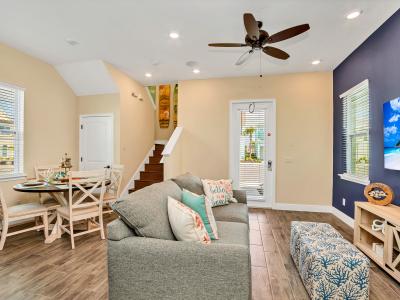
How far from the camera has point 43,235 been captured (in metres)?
3.21

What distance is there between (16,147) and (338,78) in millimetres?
6009

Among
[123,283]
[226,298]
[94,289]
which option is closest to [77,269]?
[94,289]

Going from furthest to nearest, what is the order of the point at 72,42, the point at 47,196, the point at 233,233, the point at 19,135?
the point at 47,196 < the point at 19,135 < the point at 72,42 < the point at 233,233

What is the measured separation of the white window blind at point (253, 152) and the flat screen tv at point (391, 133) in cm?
230

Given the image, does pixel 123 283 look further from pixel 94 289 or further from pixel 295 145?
pixel 295 145

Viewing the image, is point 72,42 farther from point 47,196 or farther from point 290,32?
point 290,32

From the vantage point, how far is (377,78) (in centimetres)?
300

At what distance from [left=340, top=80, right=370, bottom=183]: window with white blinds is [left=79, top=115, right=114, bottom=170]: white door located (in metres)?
4.62

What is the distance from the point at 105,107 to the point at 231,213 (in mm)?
3756

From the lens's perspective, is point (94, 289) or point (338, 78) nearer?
point (94, 289)

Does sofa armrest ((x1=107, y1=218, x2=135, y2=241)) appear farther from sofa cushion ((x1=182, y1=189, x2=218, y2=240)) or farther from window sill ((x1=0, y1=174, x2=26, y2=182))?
window sill ((x1=0, y1=174, x2=26, y2=182))

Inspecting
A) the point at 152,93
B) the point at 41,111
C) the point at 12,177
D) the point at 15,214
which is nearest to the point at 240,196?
the point at 15,214

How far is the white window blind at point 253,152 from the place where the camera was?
191 inches

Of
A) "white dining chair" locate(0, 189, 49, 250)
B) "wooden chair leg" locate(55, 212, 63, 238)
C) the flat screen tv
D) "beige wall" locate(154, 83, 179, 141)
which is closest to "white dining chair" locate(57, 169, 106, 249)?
"wooden chair leg" locate(55, 212, 63, 238)
